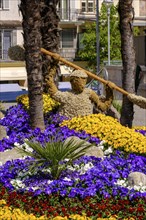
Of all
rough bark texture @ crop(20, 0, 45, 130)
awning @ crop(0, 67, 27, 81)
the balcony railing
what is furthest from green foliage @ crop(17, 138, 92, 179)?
the balcony railing

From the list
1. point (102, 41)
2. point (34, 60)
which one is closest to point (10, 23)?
point (102, 41)

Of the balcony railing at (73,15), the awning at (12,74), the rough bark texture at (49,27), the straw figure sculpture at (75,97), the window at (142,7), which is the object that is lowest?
the awning at (12,74)

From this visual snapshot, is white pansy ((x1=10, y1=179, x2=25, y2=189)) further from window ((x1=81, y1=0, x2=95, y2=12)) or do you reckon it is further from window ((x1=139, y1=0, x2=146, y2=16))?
window ((x1=139, y1=0, x2=146, y2=16))

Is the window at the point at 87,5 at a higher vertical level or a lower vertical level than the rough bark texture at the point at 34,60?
higher

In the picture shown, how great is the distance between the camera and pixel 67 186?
35.2 ft

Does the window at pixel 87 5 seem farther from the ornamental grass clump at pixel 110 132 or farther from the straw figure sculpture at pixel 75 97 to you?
the ornamental grass clump at pixel 110 132

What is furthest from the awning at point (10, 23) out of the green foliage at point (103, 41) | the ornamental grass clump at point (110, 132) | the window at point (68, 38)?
the ornamental grass clump at point (110, 132)

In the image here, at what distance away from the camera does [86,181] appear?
1087 cm

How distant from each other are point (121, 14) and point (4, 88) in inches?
825

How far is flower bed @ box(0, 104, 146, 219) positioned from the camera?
984 centimetres

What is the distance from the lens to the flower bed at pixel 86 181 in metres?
9.84

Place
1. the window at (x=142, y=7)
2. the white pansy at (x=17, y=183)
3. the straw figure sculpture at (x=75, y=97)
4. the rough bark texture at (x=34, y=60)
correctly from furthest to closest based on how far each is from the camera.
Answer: the window at (x=142, y=7) < the straw figure sculpture at (x=75, y=97) < the rough bark texture at (x=34, y=60) < the white pansy at (x=17, y=183)

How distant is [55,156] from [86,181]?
0.65 m

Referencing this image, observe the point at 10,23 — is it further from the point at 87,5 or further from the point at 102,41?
the point at 87,5
